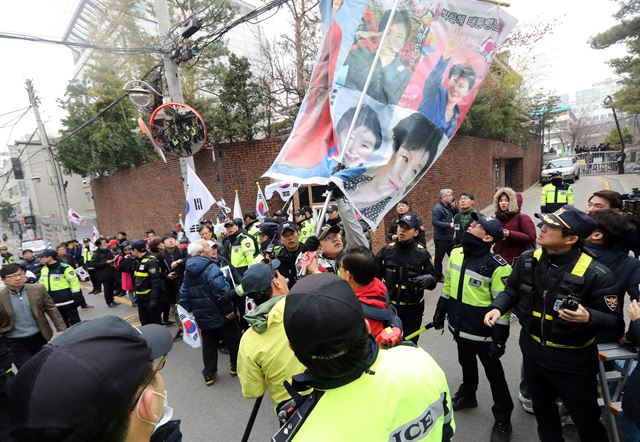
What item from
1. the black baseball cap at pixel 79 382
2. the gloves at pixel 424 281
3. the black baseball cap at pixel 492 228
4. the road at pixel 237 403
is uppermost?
the black baseball cap at pixel 79 382

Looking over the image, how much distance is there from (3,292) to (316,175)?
14.4 ft

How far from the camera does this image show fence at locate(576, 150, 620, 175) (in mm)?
29005

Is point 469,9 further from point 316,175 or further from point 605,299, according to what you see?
point 605,299

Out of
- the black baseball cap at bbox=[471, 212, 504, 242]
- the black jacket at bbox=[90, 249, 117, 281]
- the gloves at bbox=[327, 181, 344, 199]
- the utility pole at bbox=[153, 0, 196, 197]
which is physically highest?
the utility pole at bbox=[153, 0, 196, 197]

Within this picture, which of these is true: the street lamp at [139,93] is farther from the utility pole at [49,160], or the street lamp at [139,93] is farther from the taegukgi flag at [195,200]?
the utility pole at [49,160]

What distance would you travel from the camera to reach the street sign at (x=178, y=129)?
7.12 metres

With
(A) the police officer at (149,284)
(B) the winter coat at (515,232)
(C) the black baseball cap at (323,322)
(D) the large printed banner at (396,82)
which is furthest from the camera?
(A) the police officer at (149,284)

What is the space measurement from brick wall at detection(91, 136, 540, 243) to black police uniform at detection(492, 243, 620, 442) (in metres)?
7.23

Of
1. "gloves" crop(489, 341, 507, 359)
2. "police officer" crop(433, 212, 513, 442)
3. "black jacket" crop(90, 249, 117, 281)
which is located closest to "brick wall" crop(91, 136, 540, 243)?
"black jacket" crop(90, 249, 117, 281)

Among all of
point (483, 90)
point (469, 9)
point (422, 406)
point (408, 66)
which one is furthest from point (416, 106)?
point (483, 90)

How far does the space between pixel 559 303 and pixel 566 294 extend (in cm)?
7

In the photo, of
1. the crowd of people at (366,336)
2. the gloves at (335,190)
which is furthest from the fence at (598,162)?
the gloves at (335,190)

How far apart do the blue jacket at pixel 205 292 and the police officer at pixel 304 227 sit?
118 inches

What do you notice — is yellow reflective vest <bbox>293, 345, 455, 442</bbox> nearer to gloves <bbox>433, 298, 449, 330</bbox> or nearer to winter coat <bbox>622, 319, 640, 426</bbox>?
winter coat <bbox>622, 319, 640, 426</bbox>
